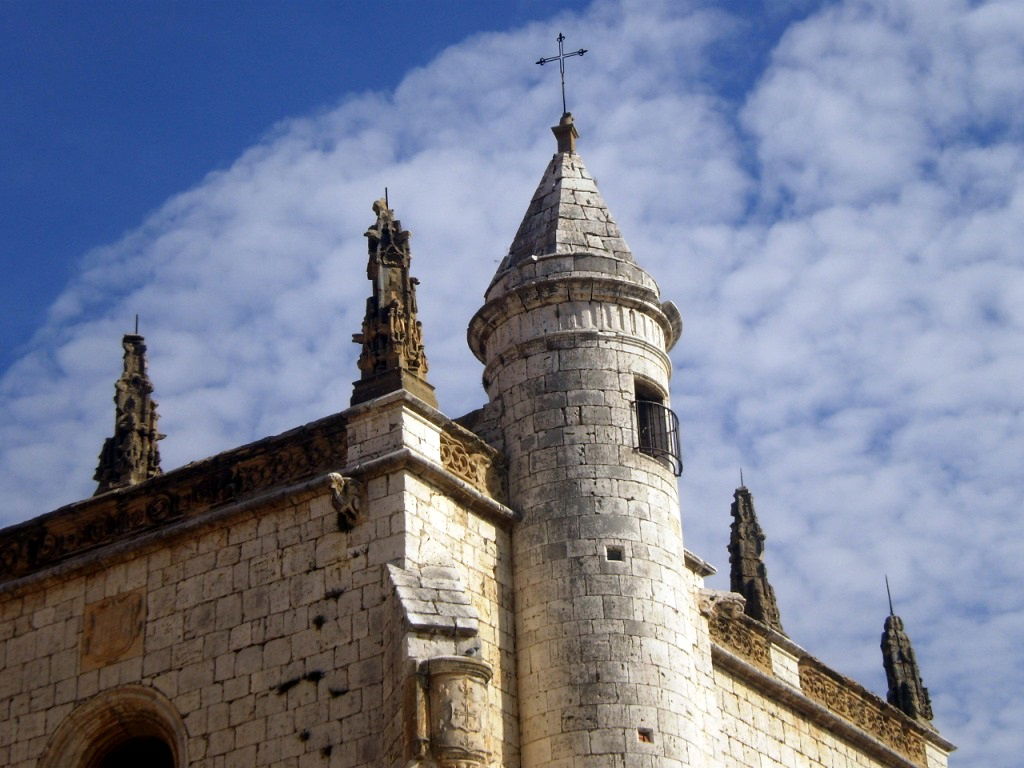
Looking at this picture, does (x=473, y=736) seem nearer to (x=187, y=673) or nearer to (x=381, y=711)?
(x=381, y=711)

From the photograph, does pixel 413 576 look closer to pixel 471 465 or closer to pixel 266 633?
pixel 266 633

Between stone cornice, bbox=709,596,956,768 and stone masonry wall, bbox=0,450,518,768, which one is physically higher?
stone cornice, bbox=709,596,956,768

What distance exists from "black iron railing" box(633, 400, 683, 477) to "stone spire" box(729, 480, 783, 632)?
5.18 m

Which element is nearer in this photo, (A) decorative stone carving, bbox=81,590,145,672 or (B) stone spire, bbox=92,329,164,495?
(A) decorative stone carving, bbox=81,590,145,672

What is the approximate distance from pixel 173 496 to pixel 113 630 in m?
1.60

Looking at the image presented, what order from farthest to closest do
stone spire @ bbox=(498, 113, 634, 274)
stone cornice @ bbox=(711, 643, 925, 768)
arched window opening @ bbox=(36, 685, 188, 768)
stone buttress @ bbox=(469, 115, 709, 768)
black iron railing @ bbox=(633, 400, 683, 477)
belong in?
stone cornice @ bbox=(711, 643, 925, 768)
stone spire @ bbox=(498, 113, 634, 274)
black iron railing @ bbox=(633, 400, 683, 477)
arched window opening @ bbox=(36, 685, 188, 768)
stone buttress @ bbox=(469, 115, 709, 768)

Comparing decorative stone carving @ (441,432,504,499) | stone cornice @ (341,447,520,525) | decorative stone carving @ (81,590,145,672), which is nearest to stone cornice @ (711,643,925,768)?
decorative stone carving @ (441,432,504,499)

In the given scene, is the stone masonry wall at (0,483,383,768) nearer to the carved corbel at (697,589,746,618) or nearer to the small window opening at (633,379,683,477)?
the small window opening at (633,379,683,477)

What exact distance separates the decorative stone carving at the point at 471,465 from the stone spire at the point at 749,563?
663cm

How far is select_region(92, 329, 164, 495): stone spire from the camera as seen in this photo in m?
22.8

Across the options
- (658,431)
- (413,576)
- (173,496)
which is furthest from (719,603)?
(173,496)

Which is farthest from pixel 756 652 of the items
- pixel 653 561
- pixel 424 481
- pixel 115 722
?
pixel 115 722

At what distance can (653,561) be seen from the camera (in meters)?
20.5

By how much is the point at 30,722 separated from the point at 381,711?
4579mm
